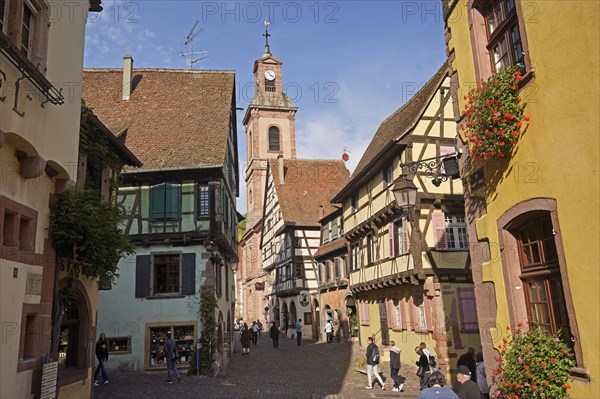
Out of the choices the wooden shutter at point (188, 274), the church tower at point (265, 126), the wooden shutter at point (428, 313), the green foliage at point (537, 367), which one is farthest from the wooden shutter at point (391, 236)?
the church tower at point (265, 126)

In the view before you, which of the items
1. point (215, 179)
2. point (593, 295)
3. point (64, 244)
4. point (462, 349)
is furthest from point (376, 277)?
point (593, 295)

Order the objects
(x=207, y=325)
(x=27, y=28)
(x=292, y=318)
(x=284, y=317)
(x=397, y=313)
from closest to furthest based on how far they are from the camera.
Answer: (x=27, y=28) → (x=207, y=325) → (x=397, y=313) → (x=292, y=318) → (x=284, y=317)

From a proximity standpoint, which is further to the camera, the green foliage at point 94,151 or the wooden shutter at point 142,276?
the wooden shutter at point 142,276

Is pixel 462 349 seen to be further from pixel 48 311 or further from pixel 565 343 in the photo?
pixel 48 311

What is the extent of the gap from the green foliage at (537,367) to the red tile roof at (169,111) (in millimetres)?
14321

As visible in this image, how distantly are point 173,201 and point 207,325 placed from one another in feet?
15.4

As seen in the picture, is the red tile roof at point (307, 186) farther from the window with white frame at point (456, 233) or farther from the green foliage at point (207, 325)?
the window with white frame at point (456, 233)

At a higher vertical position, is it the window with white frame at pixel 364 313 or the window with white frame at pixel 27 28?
the window with white frame at pixel 27 28

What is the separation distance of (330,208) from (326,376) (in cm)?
2226

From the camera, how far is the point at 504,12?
7191 millimetres

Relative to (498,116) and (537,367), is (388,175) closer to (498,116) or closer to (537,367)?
(498,116)

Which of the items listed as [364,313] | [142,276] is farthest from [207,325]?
[364,313]

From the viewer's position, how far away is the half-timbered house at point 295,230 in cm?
3578

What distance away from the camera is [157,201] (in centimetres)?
1886
